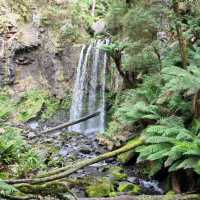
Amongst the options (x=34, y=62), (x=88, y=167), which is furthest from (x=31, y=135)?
(x=34, y=62)

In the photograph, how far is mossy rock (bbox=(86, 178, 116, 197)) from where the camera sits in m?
7.74

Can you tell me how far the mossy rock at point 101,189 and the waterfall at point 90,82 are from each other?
819cm

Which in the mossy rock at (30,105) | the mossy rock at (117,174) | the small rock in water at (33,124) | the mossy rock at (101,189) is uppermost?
the mossy rock at (30,105)

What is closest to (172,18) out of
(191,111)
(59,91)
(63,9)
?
(191,111)

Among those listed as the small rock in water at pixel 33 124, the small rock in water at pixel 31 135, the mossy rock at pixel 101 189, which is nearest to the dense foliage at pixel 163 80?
the mossy rock at pixel 101 189

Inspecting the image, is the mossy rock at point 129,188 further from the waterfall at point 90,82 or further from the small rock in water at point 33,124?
the small rock in water at point 33,124

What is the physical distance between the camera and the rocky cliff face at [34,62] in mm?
17906

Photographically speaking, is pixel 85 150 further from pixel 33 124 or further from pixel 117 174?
pixel 33 124

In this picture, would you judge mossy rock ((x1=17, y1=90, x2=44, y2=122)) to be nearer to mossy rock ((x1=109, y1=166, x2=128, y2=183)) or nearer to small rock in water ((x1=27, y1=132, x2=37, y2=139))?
small rock in water ((x1=27, y1=132, x2=37, y2=139))

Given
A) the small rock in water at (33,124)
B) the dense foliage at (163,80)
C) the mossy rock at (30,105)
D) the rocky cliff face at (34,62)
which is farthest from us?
the rocky cliff face at (34,62)

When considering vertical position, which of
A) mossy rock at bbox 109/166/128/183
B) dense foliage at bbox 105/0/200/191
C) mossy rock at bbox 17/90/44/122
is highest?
dense foliage at bbox 105/0/200/191

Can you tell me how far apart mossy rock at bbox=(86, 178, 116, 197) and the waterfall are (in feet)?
26.9

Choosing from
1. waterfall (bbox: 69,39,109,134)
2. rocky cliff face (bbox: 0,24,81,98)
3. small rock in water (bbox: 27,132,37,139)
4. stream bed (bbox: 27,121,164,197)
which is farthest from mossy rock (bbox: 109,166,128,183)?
rocky cliff face (bbox: 0,24,81,98)

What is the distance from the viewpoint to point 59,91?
18031 mm
